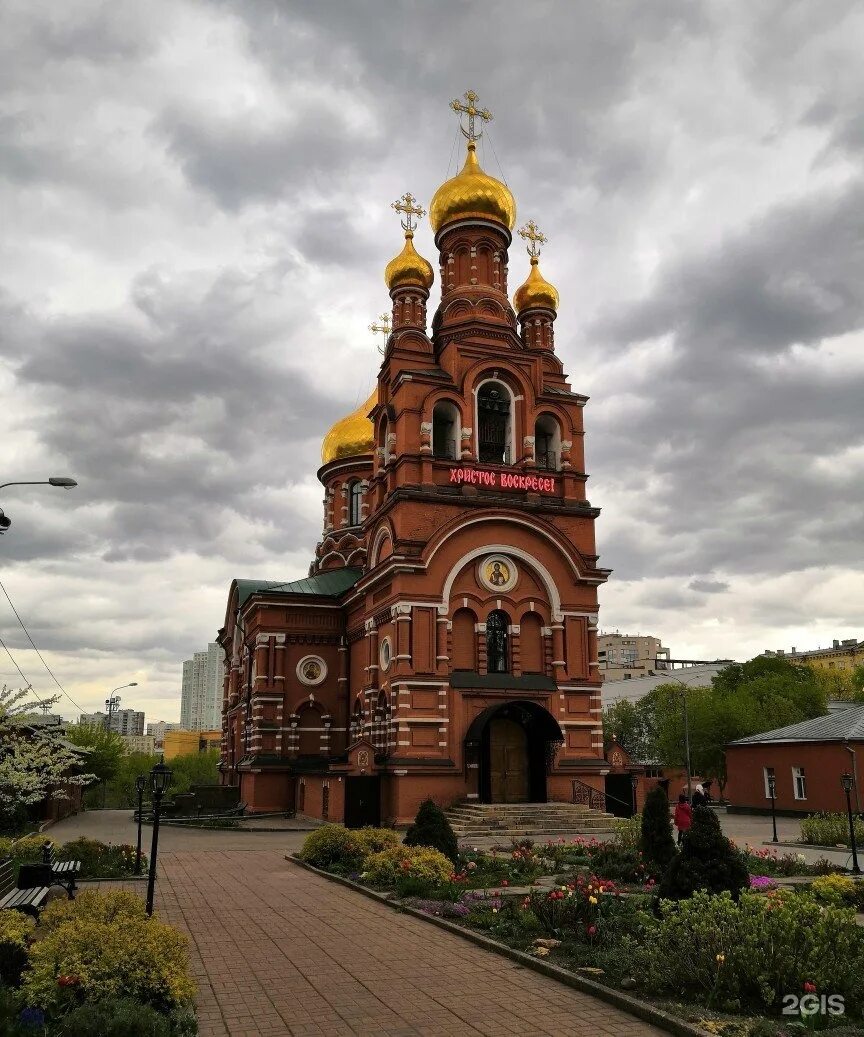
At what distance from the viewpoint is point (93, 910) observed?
31.4ft

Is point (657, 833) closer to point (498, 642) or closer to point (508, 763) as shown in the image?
point (508, 763)

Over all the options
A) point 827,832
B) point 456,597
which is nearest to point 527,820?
point 456,597

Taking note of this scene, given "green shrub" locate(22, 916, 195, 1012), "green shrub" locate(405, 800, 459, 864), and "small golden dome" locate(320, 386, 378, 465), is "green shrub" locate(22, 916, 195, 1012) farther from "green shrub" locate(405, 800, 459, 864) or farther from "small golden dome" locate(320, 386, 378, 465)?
"small golden dome" locate(320, 386, 378, 465)

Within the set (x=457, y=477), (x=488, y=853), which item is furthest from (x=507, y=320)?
(x=488, y=853)

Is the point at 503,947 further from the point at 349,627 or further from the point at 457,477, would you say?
the point at 349,627

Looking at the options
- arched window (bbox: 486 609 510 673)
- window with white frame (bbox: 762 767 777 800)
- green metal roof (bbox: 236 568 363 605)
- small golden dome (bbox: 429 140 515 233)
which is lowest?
window with white frame (bbox: 762 767 777 800)

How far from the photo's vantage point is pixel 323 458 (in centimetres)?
5103

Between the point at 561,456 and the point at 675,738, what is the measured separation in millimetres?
28709

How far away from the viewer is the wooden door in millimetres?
30531

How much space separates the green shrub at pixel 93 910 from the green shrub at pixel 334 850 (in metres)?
8.67

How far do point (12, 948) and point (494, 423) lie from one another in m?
27.9

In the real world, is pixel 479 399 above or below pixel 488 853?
above

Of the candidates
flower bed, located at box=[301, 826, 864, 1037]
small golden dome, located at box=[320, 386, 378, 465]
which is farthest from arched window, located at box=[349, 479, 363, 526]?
flower bed, located at box=[301, 826, 864, 1037]

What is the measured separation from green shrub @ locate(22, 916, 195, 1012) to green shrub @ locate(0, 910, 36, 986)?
0.16 metres
